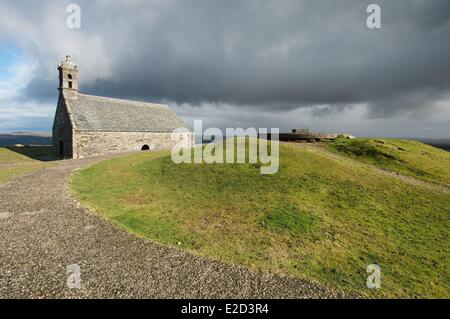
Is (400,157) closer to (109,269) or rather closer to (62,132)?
(109,269)

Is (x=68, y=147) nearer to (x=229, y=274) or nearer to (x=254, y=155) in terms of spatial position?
(x=254, y=155)

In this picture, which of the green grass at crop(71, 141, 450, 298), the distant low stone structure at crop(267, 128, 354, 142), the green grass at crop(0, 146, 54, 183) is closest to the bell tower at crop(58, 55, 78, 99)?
the green grass at crop(0, 146, 54, 183)

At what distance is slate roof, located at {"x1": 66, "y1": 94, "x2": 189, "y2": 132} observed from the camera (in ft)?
114

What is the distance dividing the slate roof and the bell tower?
110cm

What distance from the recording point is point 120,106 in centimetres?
4150

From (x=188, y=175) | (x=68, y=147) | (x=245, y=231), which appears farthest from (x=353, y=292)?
(x=68, y=147)

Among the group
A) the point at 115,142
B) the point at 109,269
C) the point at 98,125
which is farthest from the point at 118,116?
the point at 109,269

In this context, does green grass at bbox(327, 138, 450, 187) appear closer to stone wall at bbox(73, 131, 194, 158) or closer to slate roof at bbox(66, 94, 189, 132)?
stone wall at bbox(73, 131, 194, 158)

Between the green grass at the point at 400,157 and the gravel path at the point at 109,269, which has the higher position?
the green grass at the point at 400,157

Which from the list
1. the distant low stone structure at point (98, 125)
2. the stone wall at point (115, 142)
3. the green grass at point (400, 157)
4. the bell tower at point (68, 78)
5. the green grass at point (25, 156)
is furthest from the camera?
the bell tower at point (68, 78)

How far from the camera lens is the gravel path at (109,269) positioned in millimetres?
6488

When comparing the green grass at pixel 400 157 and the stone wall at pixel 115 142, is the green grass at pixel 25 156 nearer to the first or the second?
the stone wall at pixel 115 142

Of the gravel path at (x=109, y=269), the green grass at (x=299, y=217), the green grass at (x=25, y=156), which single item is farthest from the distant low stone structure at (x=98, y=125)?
the gravel path at (x=109, y=269)

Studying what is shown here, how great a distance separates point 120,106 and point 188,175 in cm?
2904
